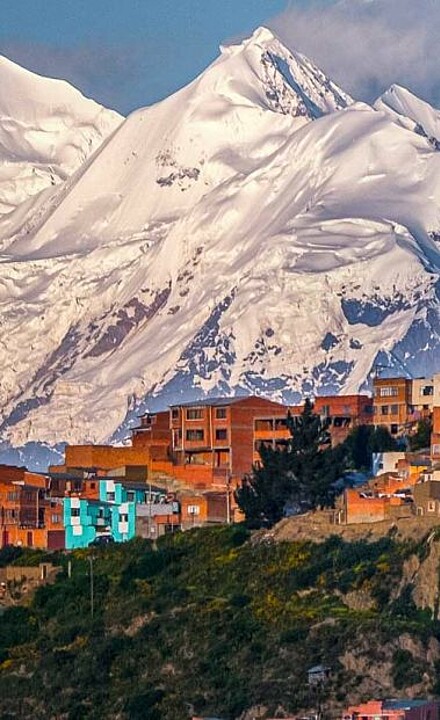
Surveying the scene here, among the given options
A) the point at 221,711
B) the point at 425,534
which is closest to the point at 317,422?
the point at 425,534

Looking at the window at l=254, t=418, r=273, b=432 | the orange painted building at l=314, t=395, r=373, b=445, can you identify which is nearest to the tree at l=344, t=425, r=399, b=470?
the orange painted building at l=314, t=395, r=373, b=445

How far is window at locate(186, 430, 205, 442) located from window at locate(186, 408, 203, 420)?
463 mm

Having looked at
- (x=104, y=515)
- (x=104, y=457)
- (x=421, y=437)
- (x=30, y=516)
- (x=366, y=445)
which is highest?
(x=104, y=457)

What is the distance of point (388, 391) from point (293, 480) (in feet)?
57.3

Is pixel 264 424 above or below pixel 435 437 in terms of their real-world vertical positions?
above

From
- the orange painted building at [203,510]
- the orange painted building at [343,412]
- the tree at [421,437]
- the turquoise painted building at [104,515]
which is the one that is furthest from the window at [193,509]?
the orange painted building at [343,412]

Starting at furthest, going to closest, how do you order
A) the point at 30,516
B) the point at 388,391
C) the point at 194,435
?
the point at 194,435 → the point at 388,391 → the point at 30,516

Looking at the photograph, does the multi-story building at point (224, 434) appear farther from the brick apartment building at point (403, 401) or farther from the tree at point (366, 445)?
the brick apartment building at point (403, 401)

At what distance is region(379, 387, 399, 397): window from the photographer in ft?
375

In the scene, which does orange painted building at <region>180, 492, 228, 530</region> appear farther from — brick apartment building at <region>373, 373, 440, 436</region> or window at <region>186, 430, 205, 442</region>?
window at <region>186, 430, 205, 442</region>

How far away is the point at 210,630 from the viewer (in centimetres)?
8662

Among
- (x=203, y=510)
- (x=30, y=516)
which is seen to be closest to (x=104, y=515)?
(x=30, y=516)

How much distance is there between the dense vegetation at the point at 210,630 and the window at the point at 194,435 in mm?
17447

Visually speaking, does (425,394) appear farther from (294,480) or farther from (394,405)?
(294,480)
